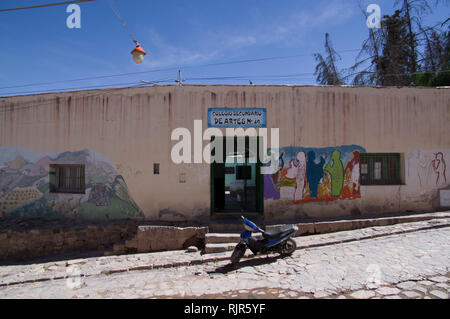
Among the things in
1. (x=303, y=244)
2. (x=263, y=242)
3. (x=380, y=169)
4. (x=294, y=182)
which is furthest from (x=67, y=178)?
(x=380, y=169)

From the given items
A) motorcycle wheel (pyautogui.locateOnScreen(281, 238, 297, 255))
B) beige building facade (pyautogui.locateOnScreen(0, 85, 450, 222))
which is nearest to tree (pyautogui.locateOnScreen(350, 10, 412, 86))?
beige building facade (pyautogui.locateOnScreen(0, 85, 450, 222))

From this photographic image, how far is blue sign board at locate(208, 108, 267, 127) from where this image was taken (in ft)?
24.2

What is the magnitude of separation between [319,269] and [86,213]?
678 cm

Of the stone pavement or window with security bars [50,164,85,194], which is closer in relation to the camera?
the stone pavement

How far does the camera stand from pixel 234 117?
24.2 ft

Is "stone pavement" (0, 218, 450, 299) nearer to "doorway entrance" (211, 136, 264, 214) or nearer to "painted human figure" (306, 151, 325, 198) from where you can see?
"painted human figure" (306, 151, 325, 198)

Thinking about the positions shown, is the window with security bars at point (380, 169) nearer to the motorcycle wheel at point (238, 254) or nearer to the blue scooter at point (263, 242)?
the blue scooter at point (263, 242)

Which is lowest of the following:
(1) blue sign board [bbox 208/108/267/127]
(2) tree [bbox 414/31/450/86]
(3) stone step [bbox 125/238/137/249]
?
(3) stone step [bbox 125/238/137/249]

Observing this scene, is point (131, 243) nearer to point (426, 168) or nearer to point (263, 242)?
point (263, 242)

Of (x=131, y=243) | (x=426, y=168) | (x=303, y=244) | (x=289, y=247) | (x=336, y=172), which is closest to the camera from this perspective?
(x=289, y=247)

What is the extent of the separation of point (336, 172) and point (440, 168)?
3378mm

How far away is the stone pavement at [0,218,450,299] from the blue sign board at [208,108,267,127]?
3478 millimetres

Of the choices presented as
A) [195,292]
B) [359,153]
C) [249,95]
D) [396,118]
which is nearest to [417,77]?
[396,118]

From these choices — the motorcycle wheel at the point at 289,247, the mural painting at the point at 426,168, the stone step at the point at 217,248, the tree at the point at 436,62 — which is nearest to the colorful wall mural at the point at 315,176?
the mural painting at the point at 426,168
